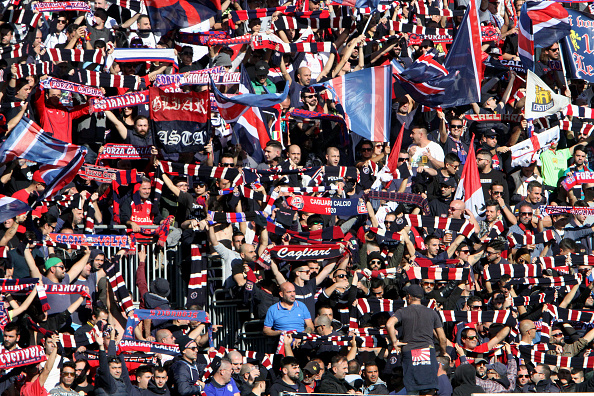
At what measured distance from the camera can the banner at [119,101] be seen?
1778 cm

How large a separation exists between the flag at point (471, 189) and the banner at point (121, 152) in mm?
4895

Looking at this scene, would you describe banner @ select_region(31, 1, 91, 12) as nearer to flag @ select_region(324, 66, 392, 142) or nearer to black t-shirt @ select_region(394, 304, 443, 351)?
flag @ select_region(324, 66, 392, 142)

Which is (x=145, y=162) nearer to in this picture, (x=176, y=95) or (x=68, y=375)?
(x=176, y=95)

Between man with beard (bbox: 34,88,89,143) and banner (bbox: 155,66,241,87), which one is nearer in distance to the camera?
man with beard (bbox: 34,88,89,143)

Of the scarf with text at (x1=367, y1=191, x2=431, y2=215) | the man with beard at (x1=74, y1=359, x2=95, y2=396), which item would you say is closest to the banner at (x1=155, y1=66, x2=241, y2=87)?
the scarf with text at (x1=367, y1=191, x2=431, y2=215)

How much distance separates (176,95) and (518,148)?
18.8ft

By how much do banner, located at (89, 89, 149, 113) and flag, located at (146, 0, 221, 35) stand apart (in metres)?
2.55

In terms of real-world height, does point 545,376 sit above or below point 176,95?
below

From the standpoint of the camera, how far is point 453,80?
20.7 metres

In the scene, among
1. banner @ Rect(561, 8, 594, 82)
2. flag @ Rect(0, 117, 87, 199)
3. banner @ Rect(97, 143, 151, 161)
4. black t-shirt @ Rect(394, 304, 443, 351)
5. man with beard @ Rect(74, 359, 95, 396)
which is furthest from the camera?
banner @ Rect(561, 8, 594, 82)

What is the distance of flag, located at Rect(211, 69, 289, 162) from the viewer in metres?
18.3

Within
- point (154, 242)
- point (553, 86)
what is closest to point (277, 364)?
point (154, 242)

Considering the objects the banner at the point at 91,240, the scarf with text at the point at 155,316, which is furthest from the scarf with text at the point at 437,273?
the banner at the point at 91,240

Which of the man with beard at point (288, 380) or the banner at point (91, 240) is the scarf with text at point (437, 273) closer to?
the man with beard at point (288, 380)
